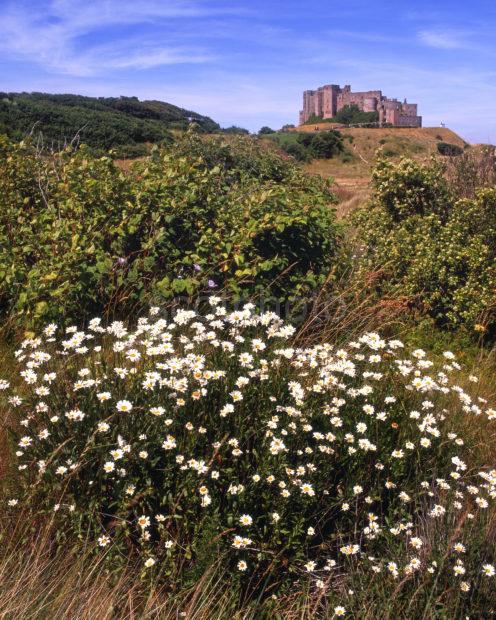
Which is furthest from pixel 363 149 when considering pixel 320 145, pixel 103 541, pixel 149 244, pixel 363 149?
pixel 103 541

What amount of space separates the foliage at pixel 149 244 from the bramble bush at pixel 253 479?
1502mm

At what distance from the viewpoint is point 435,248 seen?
650cm

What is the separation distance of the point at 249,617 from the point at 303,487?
0.55 m

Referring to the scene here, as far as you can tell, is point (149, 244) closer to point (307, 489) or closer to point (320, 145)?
point (307, 489)

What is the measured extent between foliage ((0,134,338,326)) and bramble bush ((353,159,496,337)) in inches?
42.7

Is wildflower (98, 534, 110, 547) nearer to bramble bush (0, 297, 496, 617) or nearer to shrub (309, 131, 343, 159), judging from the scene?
bramble bush (0, 297, 496, 617)

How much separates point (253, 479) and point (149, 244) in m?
2.63

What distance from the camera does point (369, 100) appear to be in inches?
3841

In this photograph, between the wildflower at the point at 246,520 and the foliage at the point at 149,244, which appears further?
the foliage at the point at 149,244

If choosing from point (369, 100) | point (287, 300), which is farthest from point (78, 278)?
point (369, 100)

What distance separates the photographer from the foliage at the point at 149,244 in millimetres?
4719

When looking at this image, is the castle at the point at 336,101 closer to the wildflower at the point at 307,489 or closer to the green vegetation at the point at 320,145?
the green vegetation at the point at 320,145

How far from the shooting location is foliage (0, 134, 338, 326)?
472 centimetres

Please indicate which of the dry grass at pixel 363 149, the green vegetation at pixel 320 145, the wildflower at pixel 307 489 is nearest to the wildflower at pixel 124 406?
the wildflower at pixel 307 489
